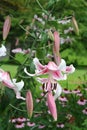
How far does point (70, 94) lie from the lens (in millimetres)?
5996

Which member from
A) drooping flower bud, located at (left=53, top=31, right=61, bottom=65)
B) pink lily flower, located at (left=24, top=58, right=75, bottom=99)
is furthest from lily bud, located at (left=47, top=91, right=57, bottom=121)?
drooping flower bud, located at (left=53, top=31, right=61, bottom=65)

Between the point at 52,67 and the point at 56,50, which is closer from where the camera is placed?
the point at 52,67

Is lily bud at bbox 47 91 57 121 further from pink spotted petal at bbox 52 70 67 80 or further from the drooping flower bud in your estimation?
the drooping flower bud

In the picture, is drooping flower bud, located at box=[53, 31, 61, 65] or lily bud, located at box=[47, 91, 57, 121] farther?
drooping flower bud, located at box=[53, 31, 61, 65]

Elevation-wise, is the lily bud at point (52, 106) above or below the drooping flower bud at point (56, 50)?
below

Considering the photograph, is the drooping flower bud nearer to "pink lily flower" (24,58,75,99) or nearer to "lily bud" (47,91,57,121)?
"pink lily flower" (24,58,75,99)

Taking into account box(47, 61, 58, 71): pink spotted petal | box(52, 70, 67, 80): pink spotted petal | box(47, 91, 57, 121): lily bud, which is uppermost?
box(47, 61, 58, 71): pink spotted petal

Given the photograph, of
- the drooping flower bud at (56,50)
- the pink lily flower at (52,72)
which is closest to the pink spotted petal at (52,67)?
the pink lily flower at (52,72)

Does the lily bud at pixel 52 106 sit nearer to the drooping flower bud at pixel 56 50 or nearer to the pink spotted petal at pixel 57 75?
the pink spotted petal at pixel 57 75

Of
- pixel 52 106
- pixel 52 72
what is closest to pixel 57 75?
pixel 52 72

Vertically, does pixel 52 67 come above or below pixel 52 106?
above

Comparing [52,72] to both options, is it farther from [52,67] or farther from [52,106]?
[52,106]

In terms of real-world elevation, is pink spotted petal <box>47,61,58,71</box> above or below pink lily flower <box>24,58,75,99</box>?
above

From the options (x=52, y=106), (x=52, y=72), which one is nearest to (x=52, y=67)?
(x=52, y=72)
